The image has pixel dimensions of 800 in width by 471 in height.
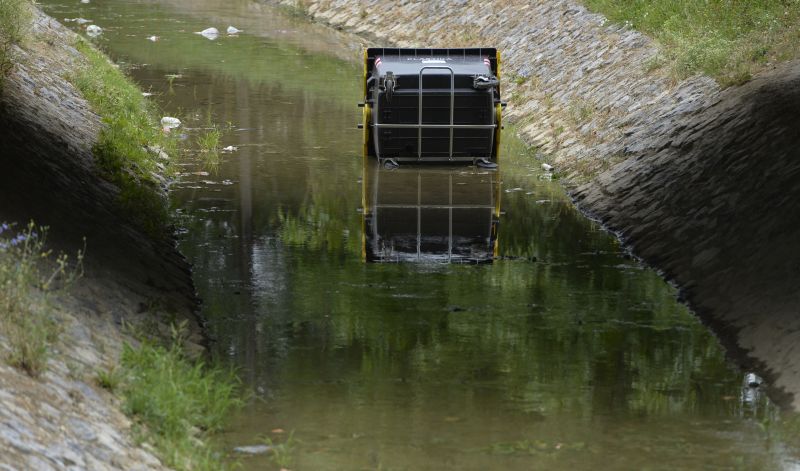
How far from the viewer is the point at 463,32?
122 ft

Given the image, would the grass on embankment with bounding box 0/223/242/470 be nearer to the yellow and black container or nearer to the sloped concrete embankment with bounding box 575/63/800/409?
the sloped concrete embankment with bounding box 575/63/800/409

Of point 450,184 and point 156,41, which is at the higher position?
point 156,41

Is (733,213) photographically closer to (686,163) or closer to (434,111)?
(686,163)

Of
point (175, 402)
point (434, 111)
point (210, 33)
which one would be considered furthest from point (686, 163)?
point (210, 33)

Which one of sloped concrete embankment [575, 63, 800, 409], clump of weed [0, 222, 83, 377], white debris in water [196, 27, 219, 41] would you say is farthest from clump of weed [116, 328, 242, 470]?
white debris in water [196, 27, 219, 41]

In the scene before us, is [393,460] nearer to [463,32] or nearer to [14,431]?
[14,431]

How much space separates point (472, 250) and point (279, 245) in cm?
273

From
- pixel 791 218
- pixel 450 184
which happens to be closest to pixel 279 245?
pixel 450 184

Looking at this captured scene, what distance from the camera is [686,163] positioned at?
1859 cm

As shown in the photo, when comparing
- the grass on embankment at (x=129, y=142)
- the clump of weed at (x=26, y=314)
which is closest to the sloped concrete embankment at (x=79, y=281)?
the clump of weed at (x=26, y=314)

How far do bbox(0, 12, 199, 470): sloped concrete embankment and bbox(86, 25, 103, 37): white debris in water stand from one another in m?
14.9

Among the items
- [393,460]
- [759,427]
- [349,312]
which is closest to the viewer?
[393,460]

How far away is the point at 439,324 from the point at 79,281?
4.05 m

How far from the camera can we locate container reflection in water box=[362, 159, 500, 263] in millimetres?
17156
